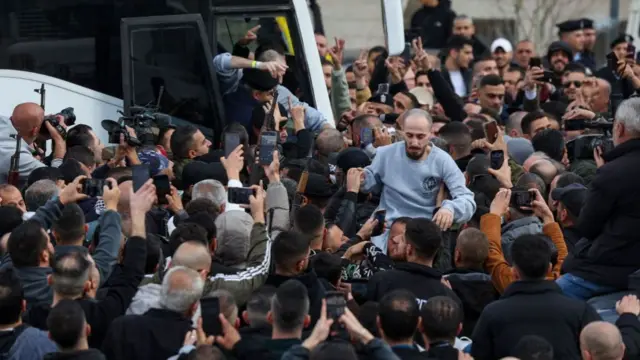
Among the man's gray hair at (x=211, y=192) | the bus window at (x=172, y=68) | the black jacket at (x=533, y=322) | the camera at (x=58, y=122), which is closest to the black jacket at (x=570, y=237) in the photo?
the black jacket at (x=533, y=322)

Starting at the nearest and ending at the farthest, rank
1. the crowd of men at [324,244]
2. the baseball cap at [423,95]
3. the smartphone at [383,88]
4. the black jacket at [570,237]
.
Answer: the crowd of men at [324,244], the black jacket at [570,237], the smartphone at [383,88], the baseball cap at [423,95]

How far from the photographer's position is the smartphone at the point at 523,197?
11281mm

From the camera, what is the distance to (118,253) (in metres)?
10.4

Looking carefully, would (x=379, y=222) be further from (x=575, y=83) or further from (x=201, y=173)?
(x=575, y=83)

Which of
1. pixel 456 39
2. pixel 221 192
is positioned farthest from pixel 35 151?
pixel 456 39

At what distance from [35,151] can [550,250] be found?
5552mm

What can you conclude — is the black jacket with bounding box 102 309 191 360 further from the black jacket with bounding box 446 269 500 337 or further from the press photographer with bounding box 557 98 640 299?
the press photographer with bounding box 557 98 640 299

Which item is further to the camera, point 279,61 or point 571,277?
point 279,61

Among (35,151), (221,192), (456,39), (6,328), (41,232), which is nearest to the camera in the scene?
(6,328)

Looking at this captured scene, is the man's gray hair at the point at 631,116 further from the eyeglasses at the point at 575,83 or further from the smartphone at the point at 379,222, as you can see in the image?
the eyeglasses at the point at 575,83

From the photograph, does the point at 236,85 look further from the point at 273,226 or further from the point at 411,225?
the point at 411,225

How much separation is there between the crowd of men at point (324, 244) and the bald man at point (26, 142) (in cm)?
2

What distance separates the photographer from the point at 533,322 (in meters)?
9.23

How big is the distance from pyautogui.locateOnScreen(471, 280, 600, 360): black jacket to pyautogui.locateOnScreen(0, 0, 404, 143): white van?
19.7ft
